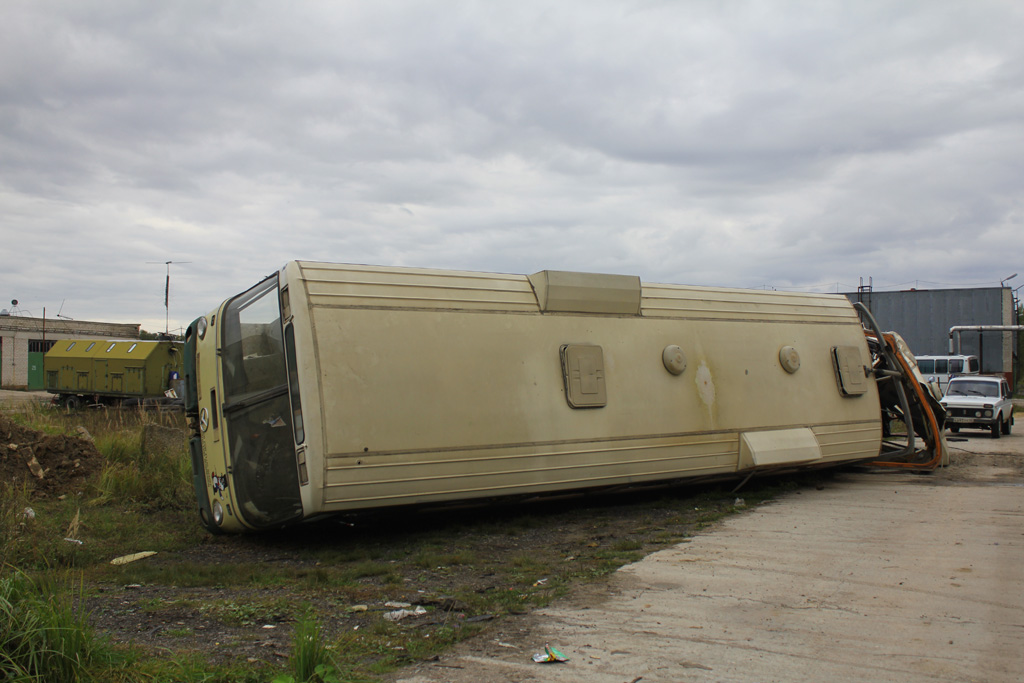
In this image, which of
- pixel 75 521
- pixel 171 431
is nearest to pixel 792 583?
pixel 75 521

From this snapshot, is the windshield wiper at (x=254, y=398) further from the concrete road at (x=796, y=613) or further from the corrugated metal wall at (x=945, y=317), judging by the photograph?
the corrugated metal wall at (x=945, y=317)

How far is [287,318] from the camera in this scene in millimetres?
6551

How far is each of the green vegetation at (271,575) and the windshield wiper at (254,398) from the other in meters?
A: 1.26

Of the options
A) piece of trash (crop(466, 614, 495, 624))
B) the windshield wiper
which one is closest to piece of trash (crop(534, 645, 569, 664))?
piece of trash (crop(466, 614, 495, 624))

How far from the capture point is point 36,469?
28.8 ft

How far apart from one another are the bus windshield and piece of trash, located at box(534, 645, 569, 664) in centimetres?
304

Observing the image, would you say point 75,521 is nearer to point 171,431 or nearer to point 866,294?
point 171,431

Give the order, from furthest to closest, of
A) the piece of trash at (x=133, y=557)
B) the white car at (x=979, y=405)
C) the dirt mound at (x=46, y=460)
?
the white car at (x=979, y=405) → the dirt mound at (x=46, y=460) → the piece of trash at (x=133, y=557)

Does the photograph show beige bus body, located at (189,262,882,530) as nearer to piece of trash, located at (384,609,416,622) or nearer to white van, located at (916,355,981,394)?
piece of trash, located at (384,609,416,622)

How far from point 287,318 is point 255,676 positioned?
3544 millimetres

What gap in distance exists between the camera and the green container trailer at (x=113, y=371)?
21.7 metres

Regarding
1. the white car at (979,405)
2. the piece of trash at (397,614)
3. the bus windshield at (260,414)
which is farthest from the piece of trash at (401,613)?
the white car at (979,405)

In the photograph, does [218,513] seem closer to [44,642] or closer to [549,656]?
[44,642]

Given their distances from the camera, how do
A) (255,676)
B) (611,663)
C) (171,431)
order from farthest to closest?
(171,431)
(611,663)
(255,676)
